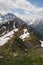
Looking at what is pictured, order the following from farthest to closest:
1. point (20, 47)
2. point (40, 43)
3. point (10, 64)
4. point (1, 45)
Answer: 1. point (40, 43)
2. point (1, 45)
3. point (20, 47)
4. point (10, 64)

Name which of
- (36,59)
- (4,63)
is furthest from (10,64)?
(36,59)

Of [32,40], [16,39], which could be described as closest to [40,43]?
[32,40]

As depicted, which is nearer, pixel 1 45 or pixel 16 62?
pixel 16 62

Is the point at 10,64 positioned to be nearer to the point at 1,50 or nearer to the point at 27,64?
the point at 27,64

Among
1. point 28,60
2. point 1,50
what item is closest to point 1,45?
point 1,50

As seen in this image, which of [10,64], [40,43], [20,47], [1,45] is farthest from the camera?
[40,43]

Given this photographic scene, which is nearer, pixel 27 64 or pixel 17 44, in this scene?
pixel 27 64

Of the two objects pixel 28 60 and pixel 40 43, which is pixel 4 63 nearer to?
pixel 28 60
